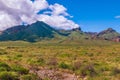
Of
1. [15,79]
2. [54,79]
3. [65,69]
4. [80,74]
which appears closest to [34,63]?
[65,69]

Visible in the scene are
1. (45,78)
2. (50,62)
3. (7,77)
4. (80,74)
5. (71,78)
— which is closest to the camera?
(7,77)

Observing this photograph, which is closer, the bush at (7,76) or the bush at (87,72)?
the bush at (7,76)

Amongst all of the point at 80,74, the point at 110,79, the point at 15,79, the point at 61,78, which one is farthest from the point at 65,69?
the point at 15,79

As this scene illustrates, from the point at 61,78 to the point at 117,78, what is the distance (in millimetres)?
5524

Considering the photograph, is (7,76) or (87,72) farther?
(87,72)

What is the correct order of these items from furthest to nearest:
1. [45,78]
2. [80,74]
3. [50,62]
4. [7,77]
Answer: [50,62], [80,74], [45,78], [7,77]

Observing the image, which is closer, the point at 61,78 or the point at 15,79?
the point at 15,79

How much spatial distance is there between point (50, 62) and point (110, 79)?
636 inches

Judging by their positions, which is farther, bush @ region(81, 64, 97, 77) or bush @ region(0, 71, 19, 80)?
bush @ region(81, 64, 97, 77)

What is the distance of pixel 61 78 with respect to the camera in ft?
99.7

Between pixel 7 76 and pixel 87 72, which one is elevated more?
pixel 7 76

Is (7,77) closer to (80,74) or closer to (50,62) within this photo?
(80,74)

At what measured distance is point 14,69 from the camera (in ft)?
102

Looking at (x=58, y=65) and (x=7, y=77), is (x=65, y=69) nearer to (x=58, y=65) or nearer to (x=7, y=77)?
(x=58, y=65)
